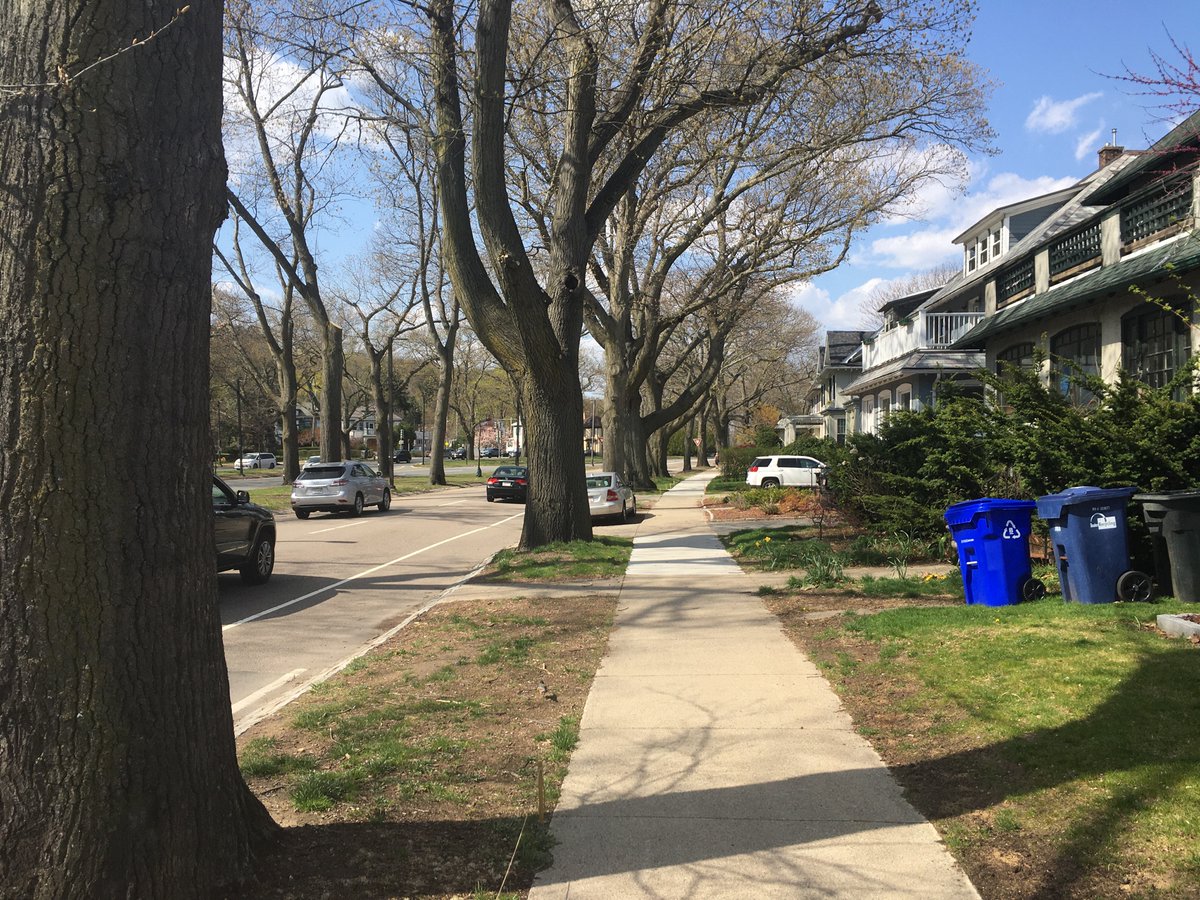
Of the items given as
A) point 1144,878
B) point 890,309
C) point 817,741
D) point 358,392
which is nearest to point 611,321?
point 890,309

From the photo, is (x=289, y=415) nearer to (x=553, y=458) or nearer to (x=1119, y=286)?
(x=553, y=458)

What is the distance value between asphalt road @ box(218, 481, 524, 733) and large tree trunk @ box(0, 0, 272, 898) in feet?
5.17

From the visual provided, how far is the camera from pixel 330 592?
12.1 metres

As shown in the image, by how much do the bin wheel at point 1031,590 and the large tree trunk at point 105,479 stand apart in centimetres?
730

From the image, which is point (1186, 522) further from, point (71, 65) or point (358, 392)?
point (358, 392)

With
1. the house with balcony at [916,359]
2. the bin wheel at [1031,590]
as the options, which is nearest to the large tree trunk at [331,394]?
the house with balcony at [916,359]

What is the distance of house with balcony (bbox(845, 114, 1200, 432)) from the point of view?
13.0 metres

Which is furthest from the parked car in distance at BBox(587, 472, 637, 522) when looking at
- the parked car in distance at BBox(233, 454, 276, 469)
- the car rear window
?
the parked car in distance at BBox(233, 454, 276, 469)

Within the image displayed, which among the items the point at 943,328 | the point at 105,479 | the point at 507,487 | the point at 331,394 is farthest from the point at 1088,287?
the point at 331,394

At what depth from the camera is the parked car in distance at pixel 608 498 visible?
23078 mm

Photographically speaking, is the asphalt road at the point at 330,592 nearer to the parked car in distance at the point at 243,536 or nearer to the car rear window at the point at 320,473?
the parked car in distance at the point at 243,536

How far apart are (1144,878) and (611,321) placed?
2631cm

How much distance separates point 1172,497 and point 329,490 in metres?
21.1

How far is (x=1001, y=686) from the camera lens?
5.85 metres
